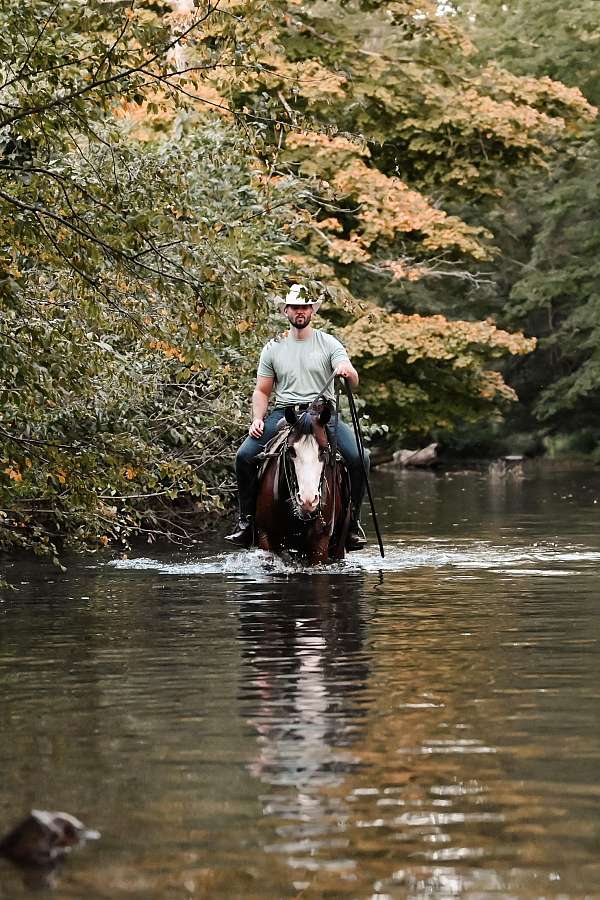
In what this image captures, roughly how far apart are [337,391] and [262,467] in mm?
891

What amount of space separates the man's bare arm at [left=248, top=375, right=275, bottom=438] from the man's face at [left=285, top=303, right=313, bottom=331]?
54 centimetres

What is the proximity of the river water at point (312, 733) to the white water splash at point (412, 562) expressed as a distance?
2.20 ft

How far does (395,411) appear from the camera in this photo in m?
43.7

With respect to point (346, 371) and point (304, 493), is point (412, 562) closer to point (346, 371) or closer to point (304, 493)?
point (304, 493)

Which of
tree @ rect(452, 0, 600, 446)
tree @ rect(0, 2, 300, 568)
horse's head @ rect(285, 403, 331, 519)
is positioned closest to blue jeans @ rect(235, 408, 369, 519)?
horse's head @ rect(285, 403, 331, 519)

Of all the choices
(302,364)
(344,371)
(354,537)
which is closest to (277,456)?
(302,364)

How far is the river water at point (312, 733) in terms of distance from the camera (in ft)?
19.7

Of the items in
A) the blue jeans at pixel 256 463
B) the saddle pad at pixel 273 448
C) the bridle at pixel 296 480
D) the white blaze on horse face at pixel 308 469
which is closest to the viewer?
the white blaze on horse face at pixel 308 469

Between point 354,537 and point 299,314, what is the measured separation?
206cm

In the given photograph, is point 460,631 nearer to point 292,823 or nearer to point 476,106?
point 292,823

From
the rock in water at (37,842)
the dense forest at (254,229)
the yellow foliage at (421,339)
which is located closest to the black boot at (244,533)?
the dense forest at (254,229)

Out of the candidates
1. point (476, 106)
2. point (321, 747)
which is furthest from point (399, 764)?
point (476, 106)

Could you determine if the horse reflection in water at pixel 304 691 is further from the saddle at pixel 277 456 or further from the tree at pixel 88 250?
the saddle at pixel 277 456

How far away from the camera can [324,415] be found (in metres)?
16.7
